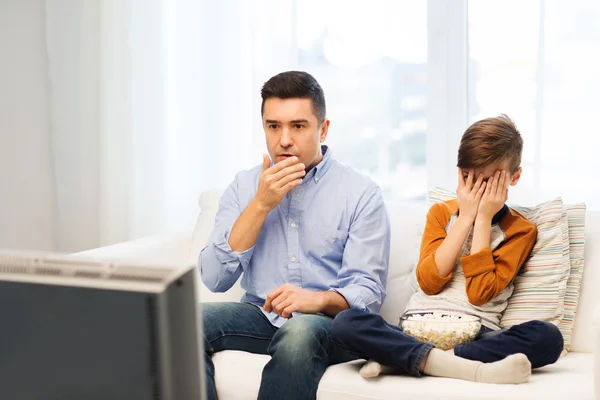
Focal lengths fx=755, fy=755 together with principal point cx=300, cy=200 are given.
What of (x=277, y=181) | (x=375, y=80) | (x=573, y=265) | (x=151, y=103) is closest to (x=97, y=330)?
(x=277, y=181)

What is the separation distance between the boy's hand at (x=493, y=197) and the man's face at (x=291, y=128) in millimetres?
489

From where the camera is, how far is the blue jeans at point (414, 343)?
5.81ft

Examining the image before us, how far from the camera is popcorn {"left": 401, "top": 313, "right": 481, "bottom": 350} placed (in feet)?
6.16

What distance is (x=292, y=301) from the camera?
193cm

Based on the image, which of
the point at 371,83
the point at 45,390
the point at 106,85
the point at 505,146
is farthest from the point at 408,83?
the point at 45,390

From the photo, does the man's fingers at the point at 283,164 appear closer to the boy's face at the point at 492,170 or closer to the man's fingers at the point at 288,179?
the man's fingers at the point at 288,179

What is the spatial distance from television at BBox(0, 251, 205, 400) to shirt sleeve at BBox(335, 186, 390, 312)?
1.32m

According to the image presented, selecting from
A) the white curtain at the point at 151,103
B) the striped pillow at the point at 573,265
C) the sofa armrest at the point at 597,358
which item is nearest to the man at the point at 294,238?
the striped pillow at the point at 573,265

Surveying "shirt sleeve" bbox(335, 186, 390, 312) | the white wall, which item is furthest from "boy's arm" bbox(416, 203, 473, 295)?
the white wall

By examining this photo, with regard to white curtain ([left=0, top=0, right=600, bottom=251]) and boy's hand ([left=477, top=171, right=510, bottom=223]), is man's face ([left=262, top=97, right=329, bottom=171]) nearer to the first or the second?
boy's hand ([left=477, top=171, right=510, bottom=223])

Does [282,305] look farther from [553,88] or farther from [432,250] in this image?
[553,88]

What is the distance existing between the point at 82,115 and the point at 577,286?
2.42 metres

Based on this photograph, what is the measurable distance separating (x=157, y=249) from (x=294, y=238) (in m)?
0.57

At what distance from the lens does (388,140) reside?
123 inches
